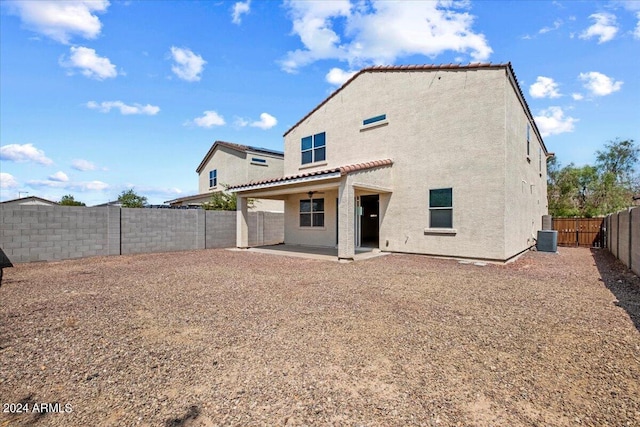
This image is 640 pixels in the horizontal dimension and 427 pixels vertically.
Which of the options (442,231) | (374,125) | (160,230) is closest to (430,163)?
(442,231)

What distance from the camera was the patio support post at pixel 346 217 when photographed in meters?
10.6

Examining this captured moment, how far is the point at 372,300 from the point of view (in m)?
5.81

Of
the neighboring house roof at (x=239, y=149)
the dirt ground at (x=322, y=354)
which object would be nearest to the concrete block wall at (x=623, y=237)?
the dirt ground at (x=322, y=354)

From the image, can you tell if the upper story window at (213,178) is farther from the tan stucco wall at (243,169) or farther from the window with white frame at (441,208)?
the window with white frame at (441,208)

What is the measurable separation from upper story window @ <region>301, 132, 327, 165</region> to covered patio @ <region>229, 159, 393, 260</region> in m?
1.12

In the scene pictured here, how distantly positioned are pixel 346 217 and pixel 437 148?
4517 mm

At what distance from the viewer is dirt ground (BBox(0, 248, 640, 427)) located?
2.55m

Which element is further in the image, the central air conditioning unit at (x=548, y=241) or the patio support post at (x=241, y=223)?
the patio support post at (x=241, y=223)

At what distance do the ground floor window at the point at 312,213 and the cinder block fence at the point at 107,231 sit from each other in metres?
3.06

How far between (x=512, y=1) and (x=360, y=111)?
21.8 ft

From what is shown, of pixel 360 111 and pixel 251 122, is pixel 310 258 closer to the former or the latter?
pixel 360 111

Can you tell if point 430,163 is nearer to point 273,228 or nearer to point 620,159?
point 273,228

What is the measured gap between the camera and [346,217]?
10539 millimetres

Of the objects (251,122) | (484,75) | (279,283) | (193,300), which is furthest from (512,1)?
(251,122)
